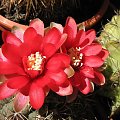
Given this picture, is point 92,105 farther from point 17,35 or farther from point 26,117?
point 17,35

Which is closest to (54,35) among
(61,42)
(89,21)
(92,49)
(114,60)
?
(61,42)

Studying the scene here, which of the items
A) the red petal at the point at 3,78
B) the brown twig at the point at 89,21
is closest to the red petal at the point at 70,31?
the red petal at the point at 3,78

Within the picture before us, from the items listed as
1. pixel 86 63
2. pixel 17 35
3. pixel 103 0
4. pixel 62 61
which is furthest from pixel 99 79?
pixel 103 0

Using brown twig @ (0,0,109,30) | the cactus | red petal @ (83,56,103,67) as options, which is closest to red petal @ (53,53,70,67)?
red petal @ (83,56,103,67)

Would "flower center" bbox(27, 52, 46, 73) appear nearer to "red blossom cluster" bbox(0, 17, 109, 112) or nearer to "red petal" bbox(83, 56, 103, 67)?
"red blossom cluster" bbox(0, 17, 109, 112)

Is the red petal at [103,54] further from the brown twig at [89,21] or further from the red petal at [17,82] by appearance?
the brown twig at [89,21]

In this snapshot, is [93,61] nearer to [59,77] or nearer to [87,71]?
[87,71]
